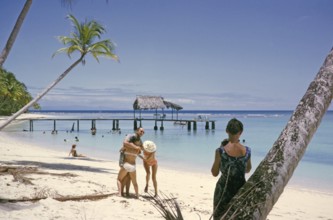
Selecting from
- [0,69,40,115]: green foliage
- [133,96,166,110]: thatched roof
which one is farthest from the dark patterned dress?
[0,69,40,115]: green foliage

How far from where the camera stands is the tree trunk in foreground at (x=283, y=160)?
215 cm

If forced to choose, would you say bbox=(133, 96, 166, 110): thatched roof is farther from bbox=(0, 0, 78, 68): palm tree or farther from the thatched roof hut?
bbox=(0, 0, 78, 68): palm tree

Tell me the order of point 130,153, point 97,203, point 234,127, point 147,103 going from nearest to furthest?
point 234,127 < point 97,203 < point 130,153 < point 147,103

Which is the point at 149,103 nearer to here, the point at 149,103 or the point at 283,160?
the point at 149,103

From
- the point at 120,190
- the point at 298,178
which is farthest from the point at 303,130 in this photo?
the point at 298,178

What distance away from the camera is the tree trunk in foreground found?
7.06 ft

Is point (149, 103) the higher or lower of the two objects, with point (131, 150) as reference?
higher

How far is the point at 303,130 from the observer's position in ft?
7.47

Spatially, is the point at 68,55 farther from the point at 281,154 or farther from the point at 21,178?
the point at 281,154

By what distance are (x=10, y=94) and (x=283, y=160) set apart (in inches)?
2205

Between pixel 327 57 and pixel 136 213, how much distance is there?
14.5ft

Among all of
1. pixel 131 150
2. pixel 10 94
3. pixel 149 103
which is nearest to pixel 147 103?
pixel 149 103

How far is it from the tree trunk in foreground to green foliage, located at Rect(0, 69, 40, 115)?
43.9 m

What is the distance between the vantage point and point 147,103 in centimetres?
4259
